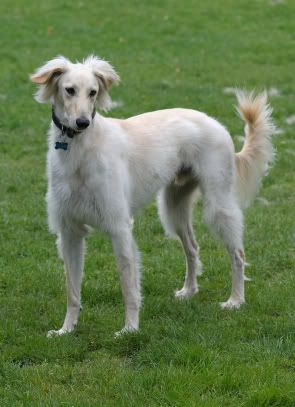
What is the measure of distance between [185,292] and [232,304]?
1.58ft

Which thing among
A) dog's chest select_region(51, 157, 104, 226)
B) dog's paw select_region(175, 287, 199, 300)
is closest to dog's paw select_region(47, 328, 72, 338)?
dog's chest select_region(51, 157, 104, 226)

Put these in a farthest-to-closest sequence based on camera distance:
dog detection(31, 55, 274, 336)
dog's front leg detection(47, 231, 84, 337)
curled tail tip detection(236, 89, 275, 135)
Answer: curled tail tip detection(236, 89, 275, 135), dog's front leg detection(47, 231, 84, 337), dog detection(31, 55, 274, 336)

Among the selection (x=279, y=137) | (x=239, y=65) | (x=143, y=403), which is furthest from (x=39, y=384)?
(x=239, y=65)

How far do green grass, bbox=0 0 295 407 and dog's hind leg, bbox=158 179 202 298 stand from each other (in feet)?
0.74

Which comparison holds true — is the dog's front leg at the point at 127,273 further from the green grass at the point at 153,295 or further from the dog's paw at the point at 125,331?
the green grass at the point at 153,295

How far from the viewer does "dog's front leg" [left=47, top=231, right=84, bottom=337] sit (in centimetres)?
562

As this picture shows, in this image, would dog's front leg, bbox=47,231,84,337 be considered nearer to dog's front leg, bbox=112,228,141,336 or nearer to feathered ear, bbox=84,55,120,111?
dog's front leg, bbox=112,228,141,336

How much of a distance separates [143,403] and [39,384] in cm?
63

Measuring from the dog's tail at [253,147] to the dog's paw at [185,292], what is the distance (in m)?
0.76

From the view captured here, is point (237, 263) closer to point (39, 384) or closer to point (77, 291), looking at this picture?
point (77, 291)

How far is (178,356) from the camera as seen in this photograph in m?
4.92

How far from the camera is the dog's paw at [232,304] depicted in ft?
19.6

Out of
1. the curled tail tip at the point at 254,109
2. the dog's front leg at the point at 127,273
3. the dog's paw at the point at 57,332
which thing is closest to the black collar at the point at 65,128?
the dog's front leg at the point at 127,273

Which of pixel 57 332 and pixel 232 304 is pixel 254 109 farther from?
pixel 57 332
